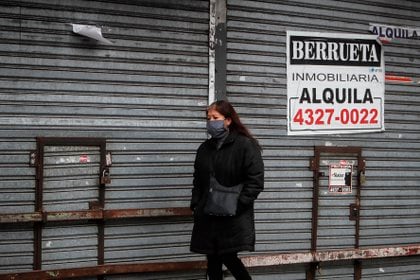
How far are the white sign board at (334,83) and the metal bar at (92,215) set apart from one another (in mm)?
1517

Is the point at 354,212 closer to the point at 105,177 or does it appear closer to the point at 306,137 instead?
the point at 306,137

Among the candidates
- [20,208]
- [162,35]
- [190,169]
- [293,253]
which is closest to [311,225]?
[293,253]

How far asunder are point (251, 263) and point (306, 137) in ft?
4.61

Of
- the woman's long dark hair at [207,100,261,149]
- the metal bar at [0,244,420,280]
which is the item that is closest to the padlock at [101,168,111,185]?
A: the metal bar at [0,244,420,280]

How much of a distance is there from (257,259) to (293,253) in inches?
17.0

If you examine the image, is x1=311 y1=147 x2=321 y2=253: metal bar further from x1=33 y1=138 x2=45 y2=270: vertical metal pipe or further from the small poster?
x1=33 y1=138 x2=45 y2=270: vertical metal pipe

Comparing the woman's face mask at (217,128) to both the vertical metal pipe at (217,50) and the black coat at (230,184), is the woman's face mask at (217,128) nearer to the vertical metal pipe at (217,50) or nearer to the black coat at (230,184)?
the black coat at (230,184)

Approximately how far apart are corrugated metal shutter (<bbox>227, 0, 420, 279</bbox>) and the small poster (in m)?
0.17

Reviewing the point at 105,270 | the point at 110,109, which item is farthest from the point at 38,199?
the point at 110,109

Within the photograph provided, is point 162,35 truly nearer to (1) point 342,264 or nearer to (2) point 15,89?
(2) point 15,89

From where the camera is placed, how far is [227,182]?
5.57m

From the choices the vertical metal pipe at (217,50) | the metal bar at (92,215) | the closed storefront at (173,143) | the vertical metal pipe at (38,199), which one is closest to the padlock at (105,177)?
the closed storefront at (173,143)

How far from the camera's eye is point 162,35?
622 cm

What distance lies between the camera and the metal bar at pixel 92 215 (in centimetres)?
558
